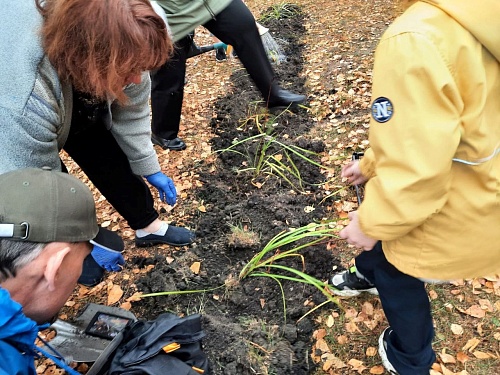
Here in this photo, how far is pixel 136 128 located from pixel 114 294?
1.00 m

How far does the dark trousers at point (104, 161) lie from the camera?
190cm

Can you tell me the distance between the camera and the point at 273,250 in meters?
2.51

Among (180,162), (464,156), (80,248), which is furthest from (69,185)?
(180,162)

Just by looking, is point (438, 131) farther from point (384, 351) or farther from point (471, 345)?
point (471, 345)

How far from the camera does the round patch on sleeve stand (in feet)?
3.51

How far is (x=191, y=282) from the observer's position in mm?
2377

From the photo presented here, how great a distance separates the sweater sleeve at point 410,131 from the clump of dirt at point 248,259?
3.62 feet

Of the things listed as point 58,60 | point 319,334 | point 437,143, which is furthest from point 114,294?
point 437,143

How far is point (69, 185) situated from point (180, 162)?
209 cm

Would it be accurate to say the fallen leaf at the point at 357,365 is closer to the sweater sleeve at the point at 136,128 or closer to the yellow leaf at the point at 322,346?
the yellow leaf at the point at 322,346

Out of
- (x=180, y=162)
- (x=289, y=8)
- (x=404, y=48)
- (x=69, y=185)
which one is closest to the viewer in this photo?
(x=404, y=48)

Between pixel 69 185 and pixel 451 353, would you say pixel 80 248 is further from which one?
pixel 451 353

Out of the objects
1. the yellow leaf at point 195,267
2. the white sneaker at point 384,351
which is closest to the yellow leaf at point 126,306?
the yellow leaf at point 195,267

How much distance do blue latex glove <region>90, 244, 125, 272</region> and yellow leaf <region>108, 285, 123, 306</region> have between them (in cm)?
12
